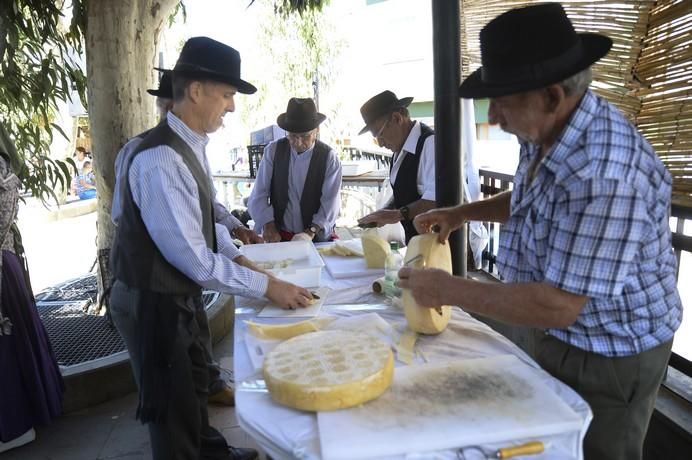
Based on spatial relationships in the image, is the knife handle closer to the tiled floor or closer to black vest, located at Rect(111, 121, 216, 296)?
black vest, located at Rect(111, 121, 216, 296)

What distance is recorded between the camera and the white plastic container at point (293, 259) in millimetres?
2232

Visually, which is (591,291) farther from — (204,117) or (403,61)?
(403,61)

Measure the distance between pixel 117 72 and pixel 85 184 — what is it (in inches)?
496

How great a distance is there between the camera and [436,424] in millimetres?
1057

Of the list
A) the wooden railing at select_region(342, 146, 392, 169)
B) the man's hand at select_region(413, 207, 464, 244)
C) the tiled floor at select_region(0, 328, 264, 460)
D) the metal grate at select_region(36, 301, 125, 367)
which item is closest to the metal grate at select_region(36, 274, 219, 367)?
the metal grate at select_region(36, 301, 125, 367)

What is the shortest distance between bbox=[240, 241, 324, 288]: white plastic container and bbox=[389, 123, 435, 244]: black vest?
90 cm

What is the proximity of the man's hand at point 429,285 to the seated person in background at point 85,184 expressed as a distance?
14380mm

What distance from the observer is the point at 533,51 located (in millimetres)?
1220

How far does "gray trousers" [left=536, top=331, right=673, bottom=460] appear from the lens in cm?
133

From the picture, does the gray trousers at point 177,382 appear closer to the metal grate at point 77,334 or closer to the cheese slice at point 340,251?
the cheese slice at point 340,251

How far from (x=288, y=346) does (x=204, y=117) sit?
1.11 meters

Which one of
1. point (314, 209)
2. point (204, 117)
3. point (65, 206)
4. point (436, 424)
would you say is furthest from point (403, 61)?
point (436, 424)

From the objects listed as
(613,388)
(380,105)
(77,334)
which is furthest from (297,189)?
(613,388)

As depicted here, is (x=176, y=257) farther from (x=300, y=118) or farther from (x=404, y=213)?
(x=300, y=118)
